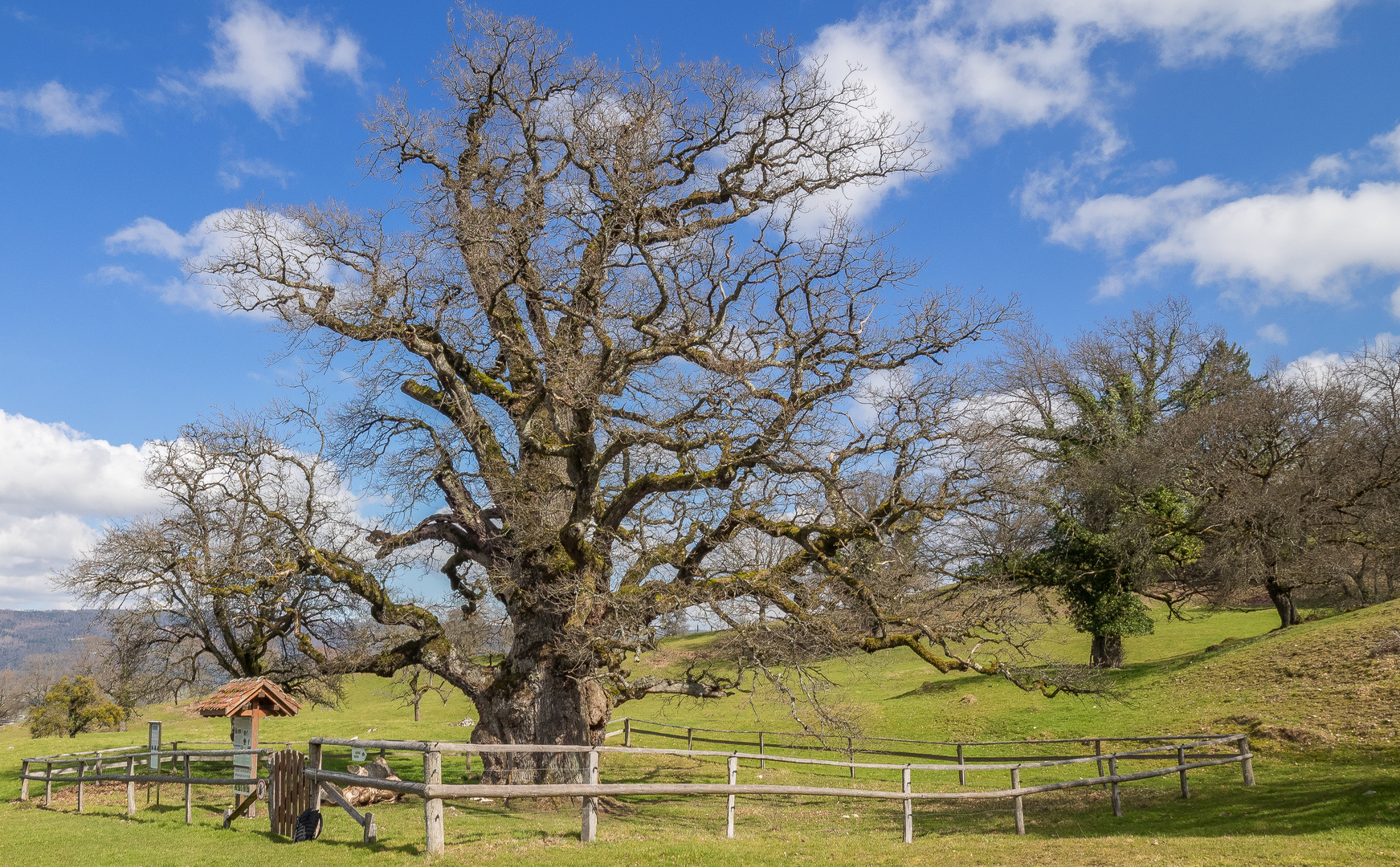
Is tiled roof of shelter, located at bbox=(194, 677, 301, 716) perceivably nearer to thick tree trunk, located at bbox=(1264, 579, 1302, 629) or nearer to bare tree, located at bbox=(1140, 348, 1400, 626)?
bare tree, located at bbox=(1140, 348, 1400, 626)

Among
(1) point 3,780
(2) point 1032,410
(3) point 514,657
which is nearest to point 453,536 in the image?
(3) point 514,657

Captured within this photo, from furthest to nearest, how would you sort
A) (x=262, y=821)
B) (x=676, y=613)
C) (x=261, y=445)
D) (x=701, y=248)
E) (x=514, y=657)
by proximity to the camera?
(x=261, y=445) < (x=514, y=657) < (x=676, y=613) < (x=701, y=248) < (x=262, y=821)

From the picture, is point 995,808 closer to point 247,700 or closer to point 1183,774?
point 1183,774

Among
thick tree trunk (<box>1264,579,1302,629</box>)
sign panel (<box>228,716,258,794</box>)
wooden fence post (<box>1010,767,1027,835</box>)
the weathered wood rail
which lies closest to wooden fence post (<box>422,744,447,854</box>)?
the weathered wood rail

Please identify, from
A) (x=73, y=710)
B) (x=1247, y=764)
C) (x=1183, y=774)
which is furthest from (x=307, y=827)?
(x=73, y=710)

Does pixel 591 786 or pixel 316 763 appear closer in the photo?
pixel 591 786

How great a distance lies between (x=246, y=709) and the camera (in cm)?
1332

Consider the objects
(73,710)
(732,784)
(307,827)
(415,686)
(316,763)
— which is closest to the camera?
(307,827)

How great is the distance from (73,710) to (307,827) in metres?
47.3

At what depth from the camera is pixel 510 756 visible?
1703cm

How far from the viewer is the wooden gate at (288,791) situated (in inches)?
446

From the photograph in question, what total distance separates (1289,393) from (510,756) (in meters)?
33.3

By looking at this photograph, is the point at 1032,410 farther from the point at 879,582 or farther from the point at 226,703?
the point at 226,703

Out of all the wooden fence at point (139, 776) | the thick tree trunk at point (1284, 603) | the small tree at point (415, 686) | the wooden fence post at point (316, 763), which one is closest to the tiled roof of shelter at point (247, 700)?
the wooden fence at point (139, 776)
